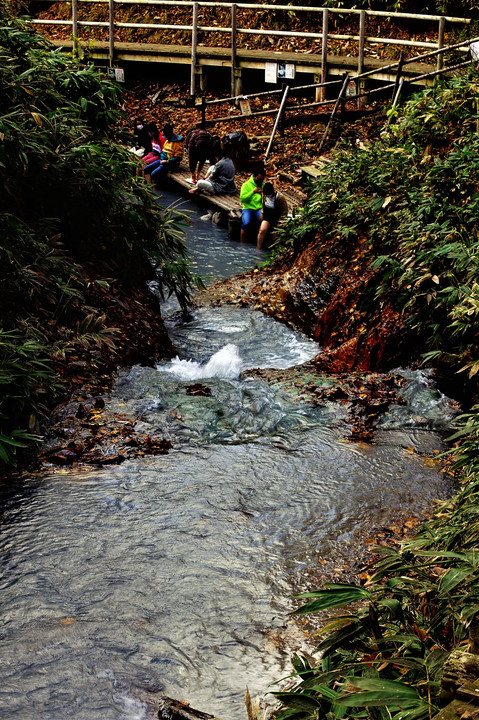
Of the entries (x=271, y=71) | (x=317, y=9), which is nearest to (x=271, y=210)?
(x=271, y=71)

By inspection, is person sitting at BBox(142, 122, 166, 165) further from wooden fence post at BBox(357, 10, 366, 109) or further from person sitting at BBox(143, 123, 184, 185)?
wooden fence post at BBox(357, 10, 366, 109)

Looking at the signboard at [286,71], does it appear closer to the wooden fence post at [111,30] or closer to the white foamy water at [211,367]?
the wooden fence post at [111,30]

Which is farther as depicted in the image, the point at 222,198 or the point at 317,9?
the point at 317,9

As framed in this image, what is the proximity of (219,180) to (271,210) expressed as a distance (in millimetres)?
2577

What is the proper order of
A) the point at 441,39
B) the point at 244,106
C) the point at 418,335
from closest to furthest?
the point at 418,335 → the point at 441,39 → the point at 244,106

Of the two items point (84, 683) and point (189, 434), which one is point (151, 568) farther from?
point (189, 434)

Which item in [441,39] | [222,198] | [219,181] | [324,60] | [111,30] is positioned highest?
[111,30]

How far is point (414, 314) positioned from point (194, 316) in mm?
3623

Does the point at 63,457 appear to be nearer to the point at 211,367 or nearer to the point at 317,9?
the point at 211,367

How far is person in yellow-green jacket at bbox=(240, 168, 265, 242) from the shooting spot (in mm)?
12668

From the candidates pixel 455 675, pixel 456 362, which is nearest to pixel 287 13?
pixel 456 362

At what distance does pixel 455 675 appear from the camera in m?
2.30

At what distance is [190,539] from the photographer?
4.46 m

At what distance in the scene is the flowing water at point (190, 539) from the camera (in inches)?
129
